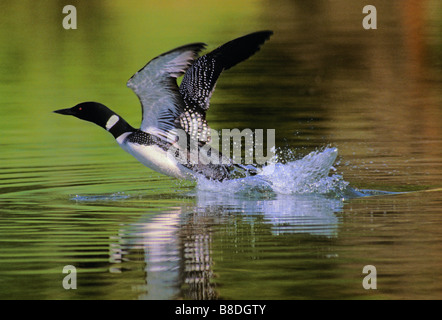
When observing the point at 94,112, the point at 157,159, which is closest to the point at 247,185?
the point at 157,159

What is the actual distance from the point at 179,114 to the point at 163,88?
0.62 metres

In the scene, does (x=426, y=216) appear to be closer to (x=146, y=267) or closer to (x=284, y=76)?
(x=146, y=267)

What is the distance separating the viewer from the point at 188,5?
1423 inches

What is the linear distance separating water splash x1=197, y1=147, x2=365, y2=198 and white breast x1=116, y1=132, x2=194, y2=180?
69 cm

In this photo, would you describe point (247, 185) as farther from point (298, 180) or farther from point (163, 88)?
point (163, 88)

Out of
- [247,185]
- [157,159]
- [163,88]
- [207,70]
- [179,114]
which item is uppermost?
[207,70]

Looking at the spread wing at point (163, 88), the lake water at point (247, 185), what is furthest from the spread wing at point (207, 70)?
the lake water at point (247, 185)

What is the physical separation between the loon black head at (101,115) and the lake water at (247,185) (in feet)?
2.19

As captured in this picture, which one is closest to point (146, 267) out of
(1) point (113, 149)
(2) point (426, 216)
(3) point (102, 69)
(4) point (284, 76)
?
(2) point (426, 216)

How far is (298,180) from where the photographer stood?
10992 mm

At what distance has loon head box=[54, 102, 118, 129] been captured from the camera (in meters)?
11.9

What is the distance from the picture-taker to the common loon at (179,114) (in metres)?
11.3

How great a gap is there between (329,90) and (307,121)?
4.06 m

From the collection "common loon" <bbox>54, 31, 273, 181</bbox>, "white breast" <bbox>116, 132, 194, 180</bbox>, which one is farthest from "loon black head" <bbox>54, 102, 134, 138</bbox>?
"white breast" <bbox>116, 132, 194, 180</bbox>
